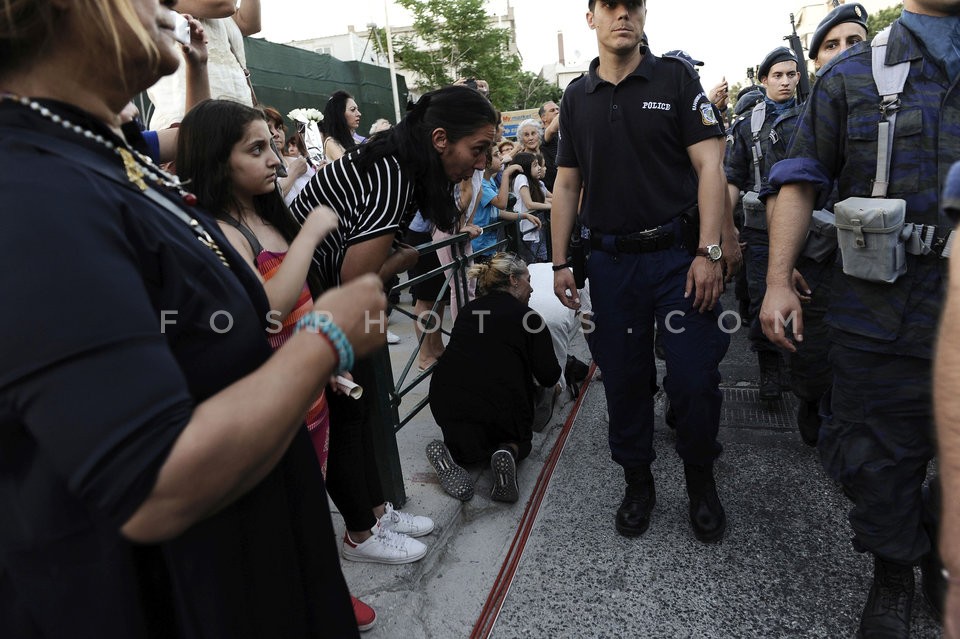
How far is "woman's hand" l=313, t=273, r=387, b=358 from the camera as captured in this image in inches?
33.5

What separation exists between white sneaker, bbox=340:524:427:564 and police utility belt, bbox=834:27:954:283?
188 centimetres

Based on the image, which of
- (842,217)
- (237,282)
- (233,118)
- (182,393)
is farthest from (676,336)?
(182,393)

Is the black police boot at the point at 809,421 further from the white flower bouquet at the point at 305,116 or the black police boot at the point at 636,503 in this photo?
the white flower bouquet at the point at 305,116

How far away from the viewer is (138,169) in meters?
0.92

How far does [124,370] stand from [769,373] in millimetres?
3974

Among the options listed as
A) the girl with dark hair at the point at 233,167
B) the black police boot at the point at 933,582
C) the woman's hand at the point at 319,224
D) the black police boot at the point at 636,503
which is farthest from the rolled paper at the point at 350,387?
the black police boot at the point at 933,582

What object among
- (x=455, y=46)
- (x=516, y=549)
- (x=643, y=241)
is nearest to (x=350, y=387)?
(x=516, y=549)

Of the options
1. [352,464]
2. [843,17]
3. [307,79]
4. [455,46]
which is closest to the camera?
[352,464]

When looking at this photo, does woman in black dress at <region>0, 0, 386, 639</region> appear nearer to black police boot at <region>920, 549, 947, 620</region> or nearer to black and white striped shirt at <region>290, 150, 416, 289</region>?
black and white striped shirt at <region>290, 150, 416, 289</region>

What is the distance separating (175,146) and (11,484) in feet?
4.99

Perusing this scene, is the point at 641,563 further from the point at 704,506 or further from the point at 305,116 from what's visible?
the point at 305,116

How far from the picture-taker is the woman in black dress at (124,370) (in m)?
0.65

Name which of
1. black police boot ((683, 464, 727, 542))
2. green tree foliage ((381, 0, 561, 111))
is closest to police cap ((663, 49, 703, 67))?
black police boot ((683, 464, 727, 542))

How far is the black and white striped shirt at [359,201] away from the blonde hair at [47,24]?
1318mm
